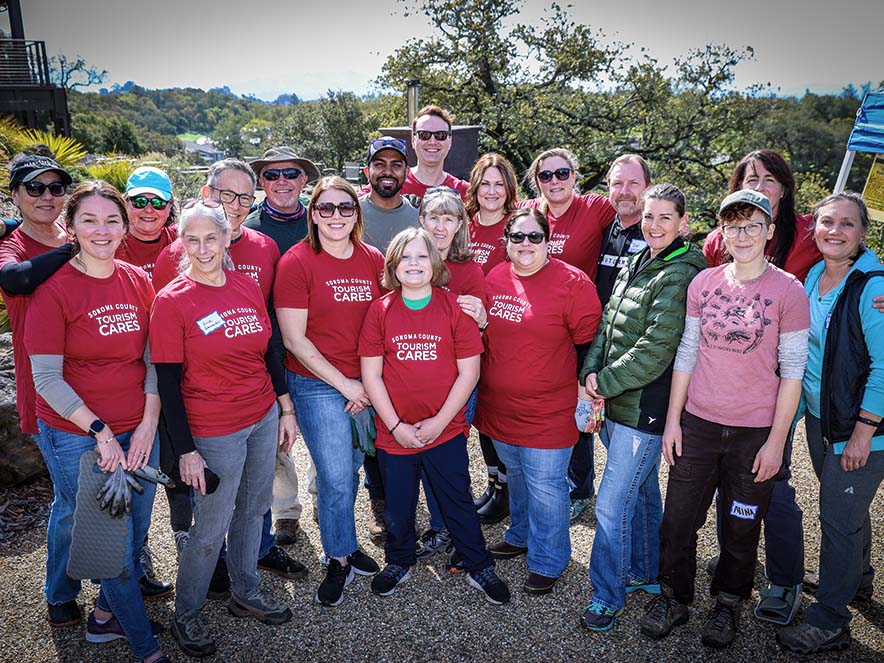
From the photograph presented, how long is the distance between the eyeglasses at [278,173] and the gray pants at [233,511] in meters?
1.70

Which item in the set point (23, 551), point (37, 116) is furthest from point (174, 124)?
point (23, 551)

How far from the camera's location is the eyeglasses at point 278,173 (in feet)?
14.0

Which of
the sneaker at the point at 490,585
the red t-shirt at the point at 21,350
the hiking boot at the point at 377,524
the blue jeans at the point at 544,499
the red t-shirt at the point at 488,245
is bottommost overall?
the hiking boot at the point at 377,524

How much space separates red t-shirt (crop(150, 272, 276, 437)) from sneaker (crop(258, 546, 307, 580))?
130 centimetres

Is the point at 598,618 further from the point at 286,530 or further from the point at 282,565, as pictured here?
the point at 286,530

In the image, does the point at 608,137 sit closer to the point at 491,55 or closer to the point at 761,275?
the point at 491,55

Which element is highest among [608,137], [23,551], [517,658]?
[608,137]

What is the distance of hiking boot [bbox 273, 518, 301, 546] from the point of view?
443cm

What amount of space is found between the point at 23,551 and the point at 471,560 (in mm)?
3124

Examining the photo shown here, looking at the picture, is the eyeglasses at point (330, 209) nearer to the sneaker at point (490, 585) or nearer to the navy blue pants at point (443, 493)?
the navy blue pants at point (443, 493)

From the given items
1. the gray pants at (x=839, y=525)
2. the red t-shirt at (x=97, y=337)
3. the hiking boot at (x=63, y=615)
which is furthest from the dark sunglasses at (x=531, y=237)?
the hiking boot at (x=63, y=615)

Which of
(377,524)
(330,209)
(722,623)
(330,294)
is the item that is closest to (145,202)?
(330,209)

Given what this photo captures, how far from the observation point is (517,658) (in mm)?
3342

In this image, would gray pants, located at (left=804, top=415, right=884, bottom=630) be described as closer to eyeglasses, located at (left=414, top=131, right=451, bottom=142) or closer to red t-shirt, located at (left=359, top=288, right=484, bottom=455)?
red t-shirt, located at (left=359, top=288, right=484, bottom=455)
